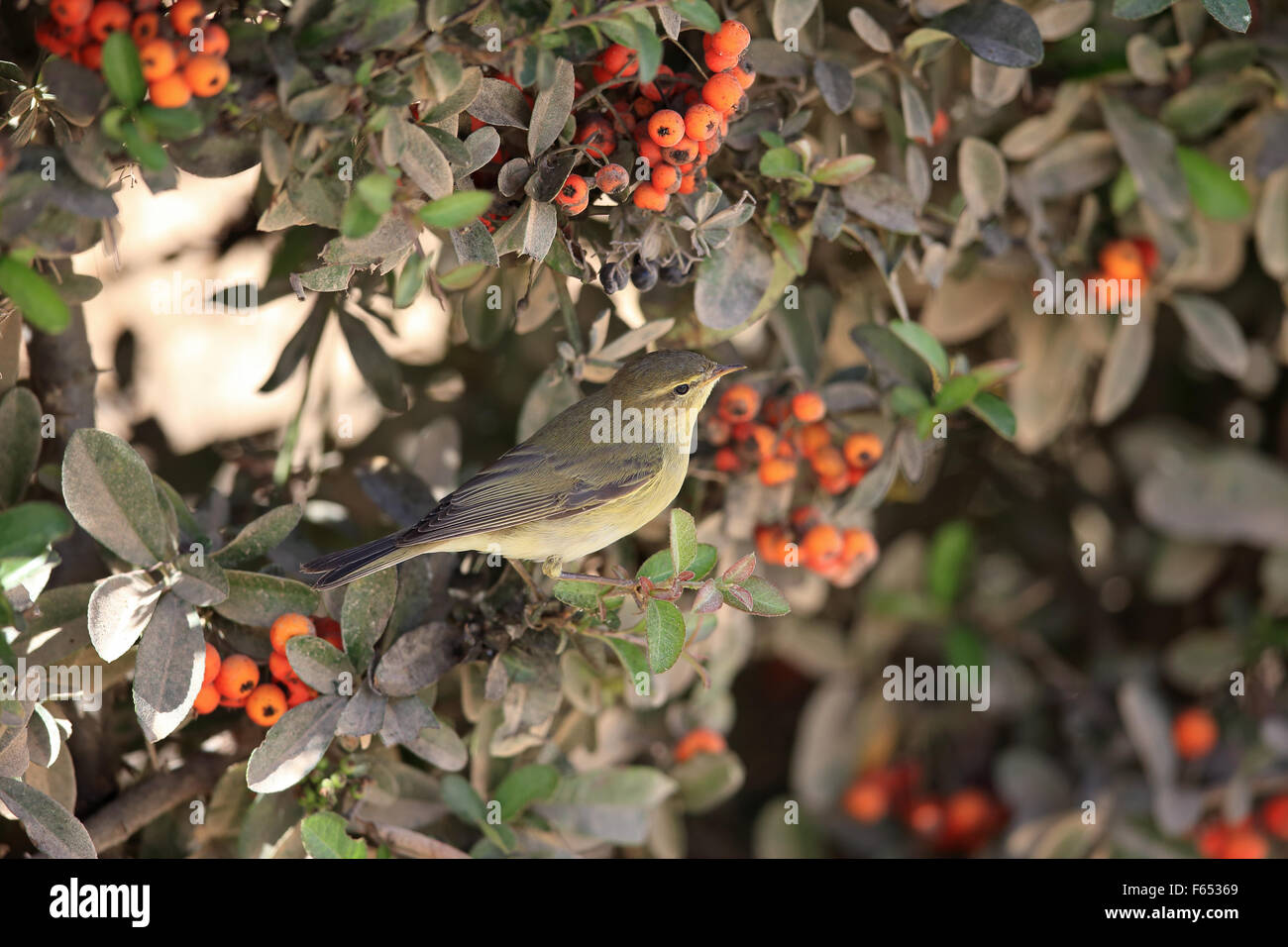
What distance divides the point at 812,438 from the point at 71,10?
1.59 m

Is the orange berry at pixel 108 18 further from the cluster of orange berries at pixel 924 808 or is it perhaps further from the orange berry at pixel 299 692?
the cluster of orange berries at pixel 924 808

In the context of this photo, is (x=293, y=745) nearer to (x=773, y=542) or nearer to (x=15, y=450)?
(x=15, y=450)

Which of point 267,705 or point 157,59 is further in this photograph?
point 267,705

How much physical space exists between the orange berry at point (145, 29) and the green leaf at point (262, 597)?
90 centimetres

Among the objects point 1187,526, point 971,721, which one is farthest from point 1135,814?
point 1187,526

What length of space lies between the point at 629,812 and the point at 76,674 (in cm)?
116

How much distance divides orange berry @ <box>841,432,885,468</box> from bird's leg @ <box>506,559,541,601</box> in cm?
76

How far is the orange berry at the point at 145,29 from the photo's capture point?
1474 mm

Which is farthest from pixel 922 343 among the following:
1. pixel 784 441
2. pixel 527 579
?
pixel 527 579

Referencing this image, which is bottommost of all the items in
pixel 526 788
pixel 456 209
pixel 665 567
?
pixel 526 788

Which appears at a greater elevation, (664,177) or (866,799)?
(664,177)

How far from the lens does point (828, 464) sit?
7.73 feet

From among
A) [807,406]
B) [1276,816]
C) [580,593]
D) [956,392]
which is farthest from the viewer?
[1276,816]

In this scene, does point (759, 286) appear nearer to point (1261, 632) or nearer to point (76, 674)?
point (76, 674)
